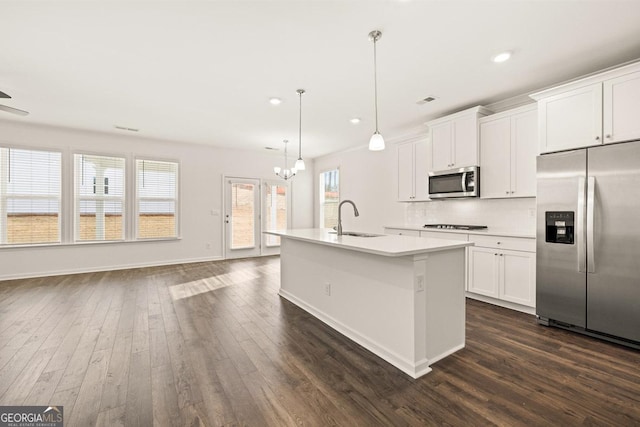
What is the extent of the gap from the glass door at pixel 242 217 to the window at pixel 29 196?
3126 millimetres

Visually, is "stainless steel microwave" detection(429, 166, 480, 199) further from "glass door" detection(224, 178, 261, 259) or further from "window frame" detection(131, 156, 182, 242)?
"window frame" detection(131, 156, 182, 242)

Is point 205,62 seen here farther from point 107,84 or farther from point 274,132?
point 274,132

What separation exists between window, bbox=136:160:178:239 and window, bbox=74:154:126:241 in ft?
1.03

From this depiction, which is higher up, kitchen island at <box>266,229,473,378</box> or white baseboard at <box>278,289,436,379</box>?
kitchen island at <box>266,229,473,378</box>

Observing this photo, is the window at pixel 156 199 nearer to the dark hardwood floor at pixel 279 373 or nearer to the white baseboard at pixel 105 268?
the white baseboard at pixel 105 268

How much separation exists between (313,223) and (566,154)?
6101mm

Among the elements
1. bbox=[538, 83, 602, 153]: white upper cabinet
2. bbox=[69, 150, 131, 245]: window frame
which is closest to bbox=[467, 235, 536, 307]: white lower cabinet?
bbox=[538, 83, 602, 153]: white upper cabinet

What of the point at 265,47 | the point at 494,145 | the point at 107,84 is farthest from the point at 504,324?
the point at 107,84

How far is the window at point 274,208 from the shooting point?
7.54m

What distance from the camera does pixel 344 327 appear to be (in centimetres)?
280

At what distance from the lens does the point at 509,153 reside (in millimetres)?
3701

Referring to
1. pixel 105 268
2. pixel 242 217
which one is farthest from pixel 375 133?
pixel 105 268

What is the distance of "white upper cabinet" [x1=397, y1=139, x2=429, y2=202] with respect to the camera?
15.8 ft

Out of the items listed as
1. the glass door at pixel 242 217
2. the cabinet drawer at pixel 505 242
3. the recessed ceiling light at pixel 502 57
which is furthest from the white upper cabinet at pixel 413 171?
the glass door at pixel 242 217
